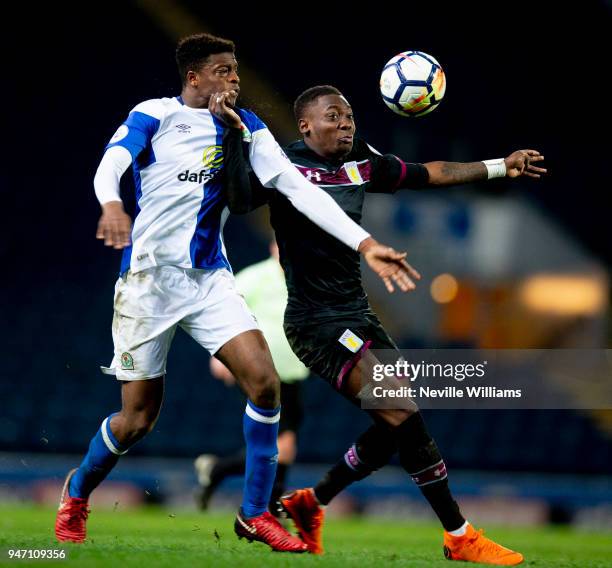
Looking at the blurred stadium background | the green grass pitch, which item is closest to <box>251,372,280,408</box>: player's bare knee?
the green grass pitch

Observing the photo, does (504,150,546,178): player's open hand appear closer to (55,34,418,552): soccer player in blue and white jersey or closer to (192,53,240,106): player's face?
(55,34,418,552): soccer player in blue and white jersey

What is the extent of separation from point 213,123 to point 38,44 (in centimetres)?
1011

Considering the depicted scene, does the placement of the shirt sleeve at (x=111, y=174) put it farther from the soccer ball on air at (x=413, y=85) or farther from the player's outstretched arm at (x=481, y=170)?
the player's outstretched arm at (x=481, y=170)

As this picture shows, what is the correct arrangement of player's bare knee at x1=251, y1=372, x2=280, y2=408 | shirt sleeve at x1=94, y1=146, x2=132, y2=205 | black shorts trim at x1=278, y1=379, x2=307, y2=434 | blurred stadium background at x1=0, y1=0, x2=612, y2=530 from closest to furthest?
shirt sleeve at x1=94, y1=146, x2=132, y2=205 → player's bare knee at x1=251, y1=372, x2=280, y2=408 → black shorts trim at x1=278, y1=379, x2=307, y2=434 → blurred stadium background at x1=0, y1=0, x2=612, y2=530

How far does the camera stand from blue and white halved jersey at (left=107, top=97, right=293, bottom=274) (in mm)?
4918

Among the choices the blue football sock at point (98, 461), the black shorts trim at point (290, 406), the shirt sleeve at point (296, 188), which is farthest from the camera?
the black shorts trim at point (290, 406)

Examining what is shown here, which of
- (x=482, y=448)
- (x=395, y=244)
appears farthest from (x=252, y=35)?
(x=482, y=448)

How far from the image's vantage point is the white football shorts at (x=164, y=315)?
491cm

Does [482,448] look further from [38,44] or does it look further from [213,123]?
[213,123]

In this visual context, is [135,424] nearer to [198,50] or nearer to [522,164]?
[198,50]

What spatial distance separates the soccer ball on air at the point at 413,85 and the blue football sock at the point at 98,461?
2096mm

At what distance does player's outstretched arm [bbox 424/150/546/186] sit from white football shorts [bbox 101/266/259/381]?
123 cm

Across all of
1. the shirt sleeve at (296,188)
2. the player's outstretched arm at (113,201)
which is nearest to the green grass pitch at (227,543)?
the player's outstretched arm at (113,201)

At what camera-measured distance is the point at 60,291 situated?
13.7 meters
